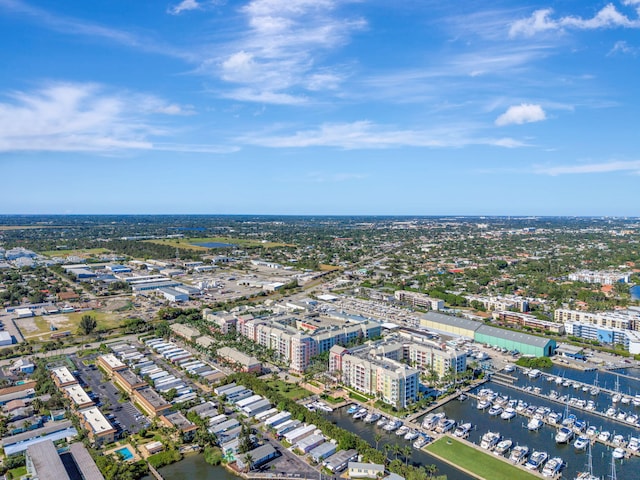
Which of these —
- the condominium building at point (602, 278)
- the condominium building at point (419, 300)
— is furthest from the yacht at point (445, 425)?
the condominium building at point (602, 278)

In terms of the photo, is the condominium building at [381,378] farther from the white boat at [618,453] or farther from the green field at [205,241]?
the green field at [205,241]

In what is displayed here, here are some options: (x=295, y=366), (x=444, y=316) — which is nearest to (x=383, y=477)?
(x=295, y=366)

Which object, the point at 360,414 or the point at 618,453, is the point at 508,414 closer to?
the point at 618,453

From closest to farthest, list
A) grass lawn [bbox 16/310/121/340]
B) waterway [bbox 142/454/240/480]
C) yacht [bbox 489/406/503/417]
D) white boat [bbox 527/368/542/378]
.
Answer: waterway [bbox 142/454/240/480], yacht [bbox 489/406/503/417], white boat [bbox 527/368/542/378], grass lawn [bbox 16/310/121/340]

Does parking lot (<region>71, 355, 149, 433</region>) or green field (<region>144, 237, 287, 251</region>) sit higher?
green field (<region>144, 237, 287, 251</region>)

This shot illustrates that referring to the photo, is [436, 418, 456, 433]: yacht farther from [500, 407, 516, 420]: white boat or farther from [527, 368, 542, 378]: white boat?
[527, 368, 542, 378]: white boat

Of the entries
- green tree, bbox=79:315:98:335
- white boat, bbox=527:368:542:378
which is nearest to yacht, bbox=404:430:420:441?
white boat, bbox=527:368:542:378

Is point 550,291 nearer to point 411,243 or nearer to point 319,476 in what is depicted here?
point 319,476
